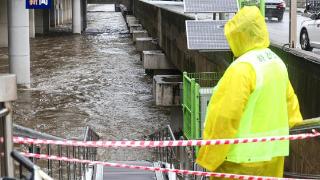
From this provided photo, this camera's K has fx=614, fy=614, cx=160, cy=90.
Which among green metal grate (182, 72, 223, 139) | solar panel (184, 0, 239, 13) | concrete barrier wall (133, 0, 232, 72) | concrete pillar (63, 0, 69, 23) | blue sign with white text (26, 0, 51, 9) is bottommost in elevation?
green metal grate (182, 72, 223, 139)

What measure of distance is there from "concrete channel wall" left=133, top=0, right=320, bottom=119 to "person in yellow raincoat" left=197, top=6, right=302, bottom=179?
269 cm

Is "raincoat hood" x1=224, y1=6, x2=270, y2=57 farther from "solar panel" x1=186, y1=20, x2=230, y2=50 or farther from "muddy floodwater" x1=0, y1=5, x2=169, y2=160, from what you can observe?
"muddy floodwater" x1=0, y1=5, x2=169, y2=160

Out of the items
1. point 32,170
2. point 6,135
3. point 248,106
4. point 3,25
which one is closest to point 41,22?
point 3,25

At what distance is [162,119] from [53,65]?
12402 mm

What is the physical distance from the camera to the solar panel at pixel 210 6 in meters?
8.88

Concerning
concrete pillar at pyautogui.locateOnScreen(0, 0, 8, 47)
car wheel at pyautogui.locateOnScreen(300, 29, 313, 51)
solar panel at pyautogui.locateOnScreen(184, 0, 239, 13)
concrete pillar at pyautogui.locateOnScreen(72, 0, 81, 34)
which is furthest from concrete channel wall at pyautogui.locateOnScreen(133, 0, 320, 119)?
concrete pillar at pyautogui.locateOnScreen(72, 0, 81, 34)

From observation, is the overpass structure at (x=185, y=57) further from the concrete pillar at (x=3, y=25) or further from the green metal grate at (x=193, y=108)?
the green metal grate at (x=193, y=108)

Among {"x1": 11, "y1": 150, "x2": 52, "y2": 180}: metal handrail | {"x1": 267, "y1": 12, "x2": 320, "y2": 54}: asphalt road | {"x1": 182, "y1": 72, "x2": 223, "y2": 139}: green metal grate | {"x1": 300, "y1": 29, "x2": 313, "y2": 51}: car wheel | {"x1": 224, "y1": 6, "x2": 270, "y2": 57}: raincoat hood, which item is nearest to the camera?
{"x1": 11, "y1": 150, "x2": 52, "y2": 180}: metal handrail

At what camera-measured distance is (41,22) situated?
49.5 meters

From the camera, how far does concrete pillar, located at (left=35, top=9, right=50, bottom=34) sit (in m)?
49.5

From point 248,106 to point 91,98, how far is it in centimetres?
1677

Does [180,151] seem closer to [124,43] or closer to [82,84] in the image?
[82,84]

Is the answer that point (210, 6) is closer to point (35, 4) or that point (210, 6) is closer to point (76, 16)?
point (35, 4)

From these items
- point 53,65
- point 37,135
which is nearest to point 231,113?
point 37,135
